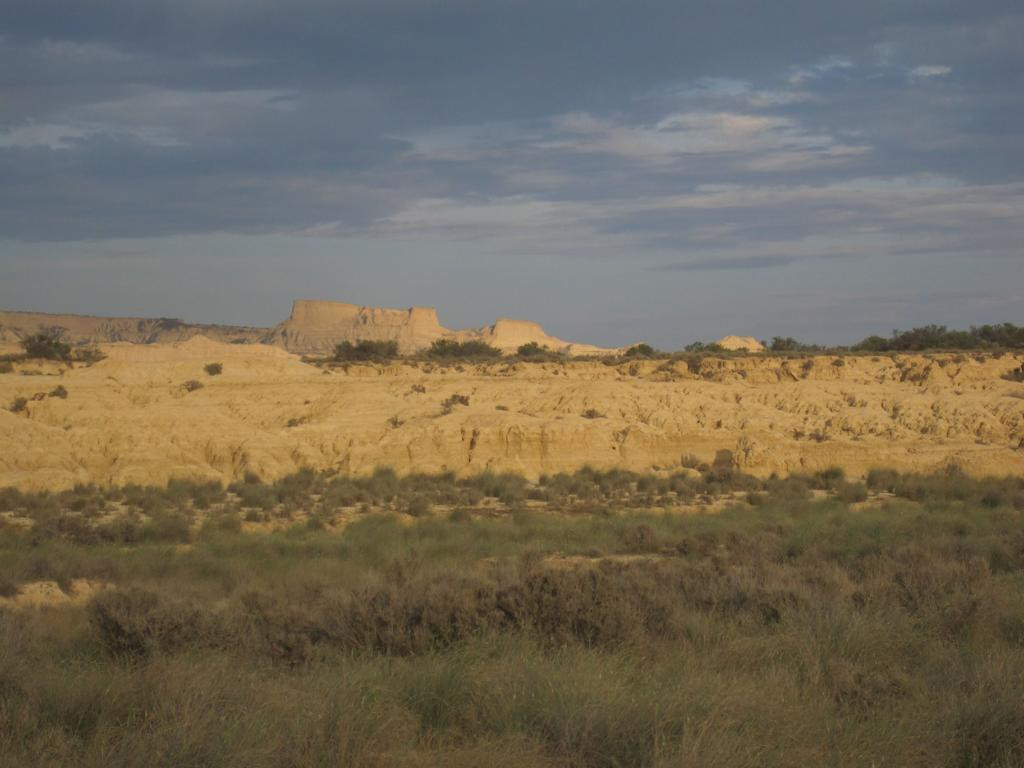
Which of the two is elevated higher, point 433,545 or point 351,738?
point 351,738

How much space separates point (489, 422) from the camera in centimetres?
2931

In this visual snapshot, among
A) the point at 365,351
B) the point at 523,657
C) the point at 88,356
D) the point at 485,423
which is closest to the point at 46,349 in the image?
the point at 88,356

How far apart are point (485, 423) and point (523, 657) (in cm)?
2233

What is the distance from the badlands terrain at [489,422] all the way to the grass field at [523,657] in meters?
9.67

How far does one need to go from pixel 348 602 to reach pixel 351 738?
12.1 feet

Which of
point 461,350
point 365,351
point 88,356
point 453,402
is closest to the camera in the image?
point 453,402

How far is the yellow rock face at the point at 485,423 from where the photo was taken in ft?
85.4

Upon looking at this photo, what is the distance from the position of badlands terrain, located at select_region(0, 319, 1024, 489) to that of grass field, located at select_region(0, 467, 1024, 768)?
9669 millimetres

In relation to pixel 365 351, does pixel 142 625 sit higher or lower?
lower

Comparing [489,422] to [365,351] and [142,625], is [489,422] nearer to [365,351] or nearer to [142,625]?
[142,625]

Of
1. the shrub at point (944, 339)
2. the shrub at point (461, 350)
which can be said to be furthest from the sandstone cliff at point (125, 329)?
the shrub at point (944, 339)

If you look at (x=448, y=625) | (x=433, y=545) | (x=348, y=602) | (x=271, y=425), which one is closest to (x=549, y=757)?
(x=448, y=625)

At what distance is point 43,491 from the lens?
22.5 m

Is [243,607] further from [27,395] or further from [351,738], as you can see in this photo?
[27,395]
